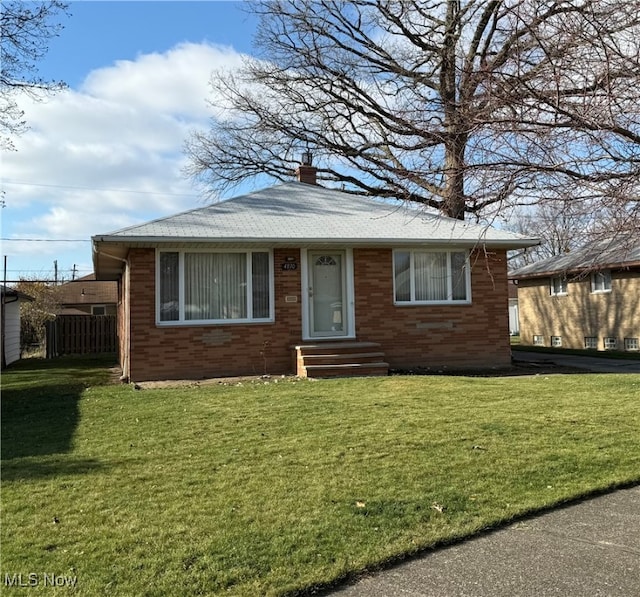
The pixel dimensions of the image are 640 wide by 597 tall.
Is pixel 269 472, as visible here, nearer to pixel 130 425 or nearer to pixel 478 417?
pixel 130 425

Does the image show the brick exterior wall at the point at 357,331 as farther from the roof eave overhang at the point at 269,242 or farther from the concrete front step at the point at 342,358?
the concrete front step at the point at 342,358

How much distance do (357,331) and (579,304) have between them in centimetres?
1365

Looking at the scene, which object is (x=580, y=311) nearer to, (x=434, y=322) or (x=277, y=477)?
(x=434, y=322)

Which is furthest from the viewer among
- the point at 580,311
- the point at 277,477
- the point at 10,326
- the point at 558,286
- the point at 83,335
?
the point at 558,286

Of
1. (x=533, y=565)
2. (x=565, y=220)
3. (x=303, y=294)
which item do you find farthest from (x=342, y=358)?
(x=533, y=565)

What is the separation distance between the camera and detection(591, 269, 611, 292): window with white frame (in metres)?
21.4

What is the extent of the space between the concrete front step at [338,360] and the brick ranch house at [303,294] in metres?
0.03

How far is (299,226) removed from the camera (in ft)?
43.0

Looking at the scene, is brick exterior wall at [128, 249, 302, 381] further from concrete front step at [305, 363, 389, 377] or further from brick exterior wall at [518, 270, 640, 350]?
brick exterior wall at [518, 270, 640, 350]

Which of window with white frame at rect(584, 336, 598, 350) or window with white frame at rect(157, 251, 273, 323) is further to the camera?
window with white frame at rect(584, 336, 598, 350)

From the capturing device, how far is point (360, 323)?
13.1m

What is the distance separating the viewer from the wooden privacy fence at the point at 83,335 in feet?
77.1

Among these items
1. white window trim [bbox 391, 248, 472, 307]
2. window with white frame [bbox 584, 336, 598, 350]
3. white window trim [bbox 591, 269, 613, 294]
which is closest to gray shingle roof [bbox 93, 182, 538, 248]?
white window trim [bbox 391, 248, 472, 307]

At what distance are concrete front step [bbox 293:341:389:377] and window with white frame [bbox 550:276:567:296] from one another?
14.3 meters
